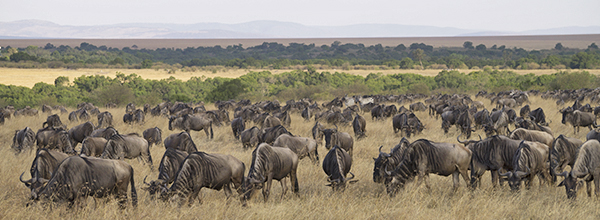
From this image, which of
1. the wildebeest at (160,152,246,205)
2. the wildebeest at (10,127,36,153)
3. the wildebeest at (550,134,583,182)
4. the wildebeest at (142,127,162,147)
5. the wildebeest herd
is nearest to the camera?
the wildebeest herd

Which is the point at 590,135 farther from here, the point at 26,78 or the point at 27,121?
the point at 26,78

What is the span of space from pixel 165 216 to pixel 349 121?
12.7 metres

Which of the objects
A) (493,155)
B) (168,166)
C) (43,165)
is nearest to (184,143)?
(168,166)

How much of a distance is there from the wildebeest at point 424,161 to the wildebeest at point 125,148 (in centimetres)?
619

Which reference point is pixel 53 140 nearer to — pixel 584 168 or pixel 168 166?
pixel 168 166

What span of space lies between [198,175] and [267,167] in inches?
48.5

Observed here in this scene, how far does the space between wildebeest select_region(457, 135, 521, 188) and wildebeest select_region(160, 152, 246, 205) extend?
4.56m

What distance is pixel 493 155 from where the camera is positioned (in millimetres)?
8633

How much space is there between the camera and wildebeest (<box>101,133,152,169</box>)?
1056cm

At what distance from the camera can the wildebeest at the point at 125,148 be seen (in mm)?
10562

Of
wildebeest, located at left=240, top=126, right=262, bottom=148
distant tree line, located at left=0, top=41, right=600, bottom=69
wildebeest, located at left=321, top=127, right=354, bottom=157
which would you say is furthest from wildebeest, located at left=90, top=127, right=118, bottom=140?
distant tree line, located at left=0, top=41, right=600, bottom=69

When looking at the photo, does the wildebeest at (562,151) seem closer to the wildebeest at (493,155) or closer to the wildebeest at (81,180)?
the wildebeest at (493,155)

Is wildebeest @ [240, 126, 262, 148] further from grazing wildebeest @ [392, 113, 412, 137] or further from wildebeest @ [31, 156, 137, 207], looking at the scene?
wildebeest @ [31, 156, 137, 207]

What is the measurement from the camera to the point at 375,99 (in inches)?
1272
